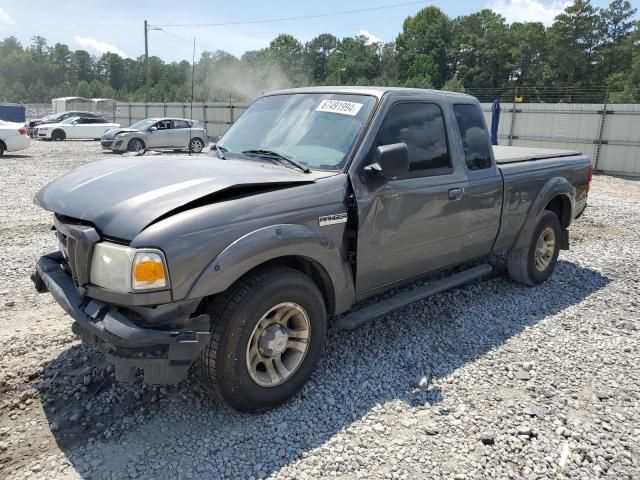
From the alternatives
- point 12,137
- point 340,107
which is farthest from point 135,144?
point 340,107

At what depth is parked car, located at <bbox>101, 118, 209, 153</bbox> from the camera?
20156mm

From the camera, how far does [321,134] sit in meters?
3.86

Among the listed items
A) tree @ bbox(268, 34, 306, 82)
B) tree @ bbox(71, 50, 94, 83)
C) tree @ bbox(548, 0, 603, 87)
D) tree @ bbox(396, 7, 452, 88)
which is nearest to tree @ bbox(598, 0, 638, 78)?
tree @ bbox(548, 0, 603, 87)

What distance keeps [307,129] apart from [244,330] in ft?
5.61

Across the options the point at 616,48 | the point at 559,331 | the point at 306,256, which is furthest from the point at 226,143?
the point at 616,48

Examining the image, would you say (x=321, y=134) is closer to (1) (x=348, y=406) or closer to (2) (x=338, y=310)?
(2) (x=338, y=310)

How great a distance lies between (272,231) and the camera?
9.89 feet

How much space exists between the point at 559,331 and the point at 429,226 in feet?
5.42

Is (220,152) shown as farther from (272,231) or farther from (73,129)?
(73,129)

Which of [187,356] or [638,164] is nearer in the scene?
[187,356]

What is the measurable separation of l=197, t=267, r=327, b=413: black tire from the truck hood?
0.55m

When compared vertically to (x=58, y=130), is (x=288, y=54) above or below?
above

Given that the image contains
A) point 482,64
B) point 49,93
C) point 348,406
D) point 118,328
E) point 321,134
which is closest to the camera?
point 118,328

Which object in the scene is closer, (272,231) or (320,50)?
(272,231)
